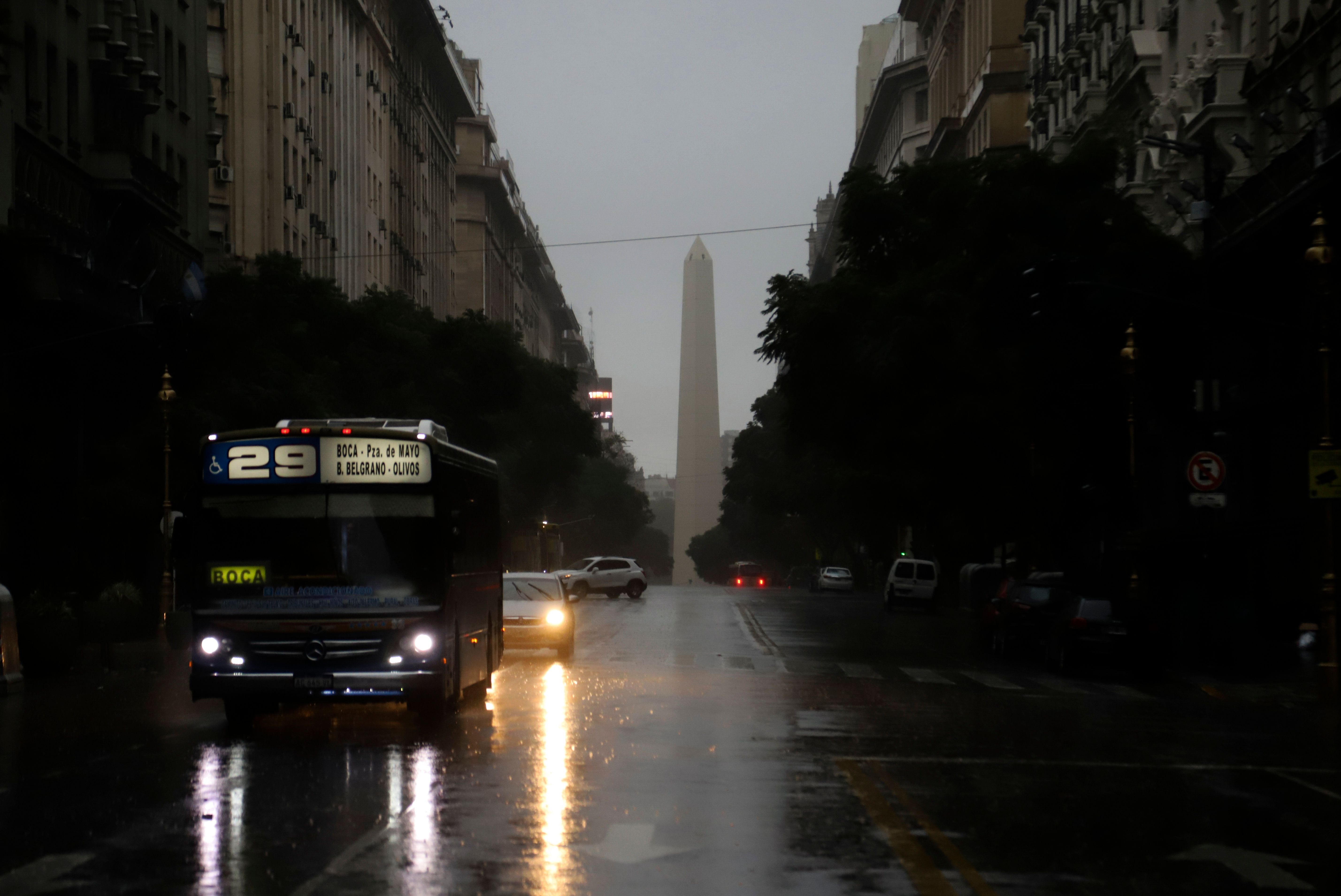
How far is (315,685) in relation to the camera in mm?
17125

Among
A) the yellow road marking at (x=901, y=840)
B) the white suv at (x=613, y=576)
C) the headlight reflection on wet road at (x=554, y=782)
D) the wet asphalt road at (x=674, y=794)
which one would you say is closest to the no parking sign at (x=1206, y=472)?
the wet asphalt road at (x=674, y=794)

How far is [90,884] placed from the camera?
9.09m

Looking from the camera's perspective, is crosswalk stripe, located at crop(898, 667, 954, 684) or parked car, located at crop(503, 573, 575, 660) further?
parked car, located at crop(503, 573, 575, 660)

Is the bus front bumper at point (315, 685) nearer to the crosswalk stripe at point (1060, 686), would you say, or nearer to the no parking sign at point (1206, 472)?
the crosswalk stripe at point (1060, 686)

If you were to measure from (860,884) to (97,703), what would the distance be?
45.8ft

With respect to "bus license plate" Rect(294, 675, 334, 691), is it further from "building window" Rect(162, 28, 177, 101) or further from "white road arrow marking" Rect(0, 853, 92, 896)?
"building window" Rect(162, 28, 177, 101)

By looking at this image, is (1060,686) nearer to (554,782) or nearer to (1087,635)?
(1087,635)

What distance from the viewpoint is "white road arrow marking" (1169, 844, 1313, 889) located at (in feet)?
31.7

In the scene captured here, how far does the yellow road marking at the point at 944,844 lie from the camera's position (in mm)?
9312

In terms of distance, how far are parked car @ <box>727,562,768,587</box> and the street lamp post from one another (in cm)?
9141

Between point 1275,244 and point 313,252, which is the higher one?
point 313,252

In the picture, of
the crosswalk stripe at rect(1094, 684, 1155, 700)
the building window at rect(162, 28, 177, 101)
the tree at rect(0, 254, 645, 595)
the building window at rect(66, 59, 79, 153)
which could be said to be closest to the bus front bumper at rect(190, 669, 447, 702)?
the tree at rect(0, 254, 645, 595)

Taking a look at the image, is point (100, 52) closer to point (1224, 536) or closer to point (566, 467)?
point (1224, 536)

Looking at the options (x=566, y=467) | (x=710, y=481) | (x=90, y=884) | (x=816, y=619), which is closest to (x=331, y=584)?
(x=90, y=884)
